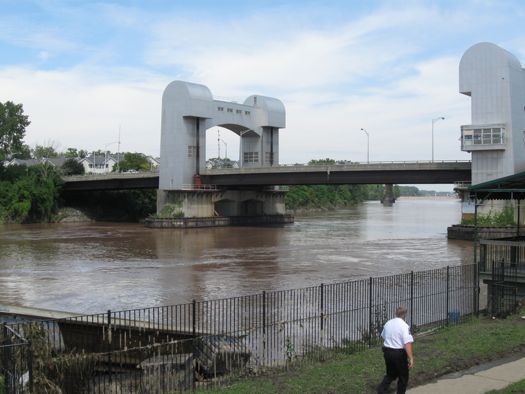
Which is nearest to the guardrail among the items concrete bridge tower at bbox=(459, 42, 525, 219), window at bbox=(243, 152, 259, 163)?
window at bbox=(243, 152, 259, 163)

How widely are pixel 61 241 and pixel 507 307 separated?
5124 cm

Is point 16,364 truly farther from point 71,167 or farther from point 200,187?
point 71,167

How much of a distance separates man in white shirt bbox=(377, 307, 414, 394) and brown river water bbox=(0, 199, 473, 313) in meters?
17.1

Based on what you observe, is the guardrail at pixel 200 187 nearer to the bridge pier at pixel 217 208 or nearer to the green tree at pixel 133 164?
the bridge pier at pixel 217 208

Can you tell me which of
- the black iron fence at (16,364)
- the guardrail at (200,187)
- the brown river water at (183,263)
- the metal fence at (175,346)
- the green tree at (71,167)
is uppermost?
the green tree at (71,167)

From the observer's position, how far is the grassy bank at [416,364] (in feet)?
37.4

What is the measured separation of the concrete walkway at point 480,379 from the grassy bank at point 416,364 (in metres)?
0.24

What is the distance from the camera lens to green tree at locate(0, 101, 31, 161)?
108 metres

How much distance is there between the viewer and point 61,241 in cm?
6306

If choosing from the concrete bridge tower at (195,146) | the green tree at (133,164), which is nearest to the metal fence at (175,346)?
the concrete bridge tower at (195,146)

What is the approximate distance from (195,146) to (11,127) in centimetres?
3712

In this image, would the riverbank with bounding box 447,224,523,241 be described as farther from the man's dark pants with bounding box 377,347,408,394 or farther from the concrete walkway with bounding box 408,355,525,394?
the man's dark pants with bounding box 377,347,408,394

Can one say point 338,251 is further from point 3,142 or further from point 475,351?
point 3,142

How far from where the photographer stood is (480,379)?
1197 centimetres
